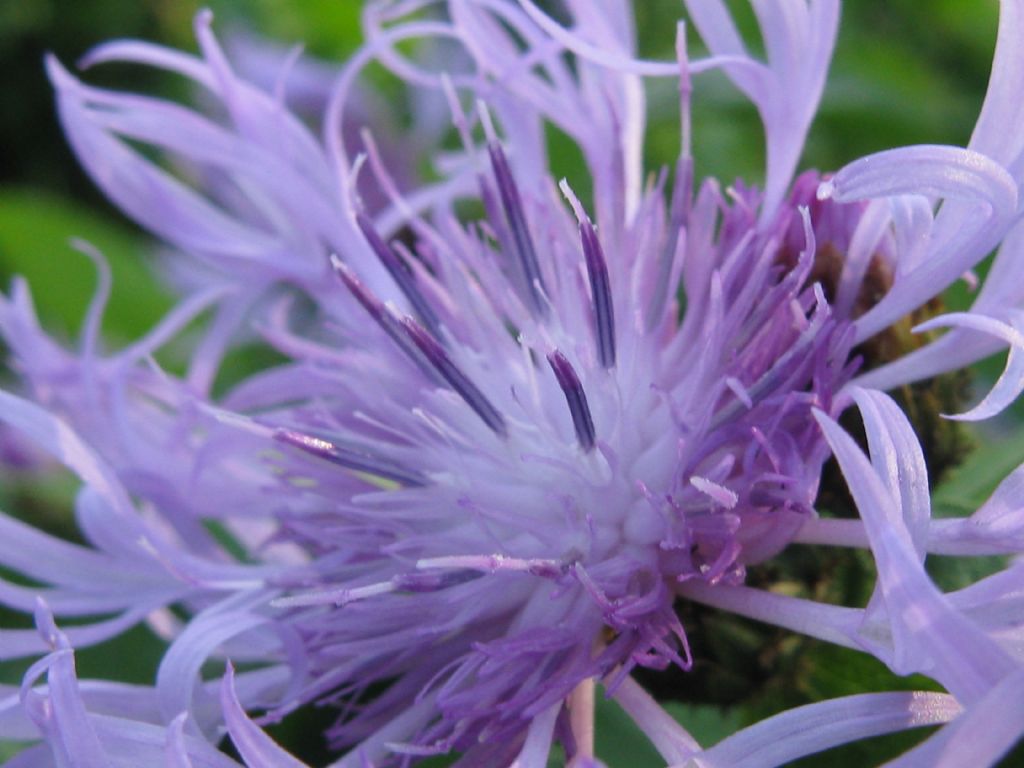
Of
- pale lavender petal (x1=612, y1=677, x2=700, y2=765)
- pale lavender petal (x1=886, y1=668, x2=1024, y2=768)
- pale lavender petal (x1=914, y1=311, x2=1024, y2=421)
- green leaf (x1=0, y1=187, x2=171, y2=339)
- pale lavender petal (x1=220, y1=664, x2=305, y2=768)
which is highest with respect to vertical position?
pale lavender petal (x1=914, y1=311, x2=1024, y2=421)

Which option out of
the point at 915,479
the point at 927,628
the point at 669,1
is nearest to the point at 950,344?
the point at 915,479

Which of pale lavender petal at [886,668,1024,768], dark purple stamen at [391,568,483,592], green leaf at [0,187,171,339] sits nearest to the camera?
pale lavender petal at [886,668,1024,768]

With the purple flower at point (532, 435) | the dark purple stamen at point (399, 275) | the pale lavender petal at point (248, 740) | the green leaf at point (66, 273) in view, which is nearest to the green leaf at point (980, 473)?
the purple flower at point (532, 435)

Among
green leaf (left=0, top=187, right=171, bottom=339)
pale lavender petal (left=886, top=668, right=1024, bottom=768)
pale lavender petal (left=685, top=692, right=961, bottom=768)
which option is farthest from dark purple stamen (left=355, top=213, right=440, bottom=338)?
green leaf (left=0, top=187, right=171, bottom=339)

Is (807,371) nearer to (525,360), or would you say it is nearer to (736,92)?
(525,360)

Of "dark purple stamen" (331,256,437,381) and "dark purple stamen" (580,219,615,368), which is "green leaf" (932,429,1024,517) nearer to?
"dark purple stamen" (580,219,615,368)

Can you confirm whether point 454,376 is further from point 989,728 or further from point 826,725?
point 989,728
